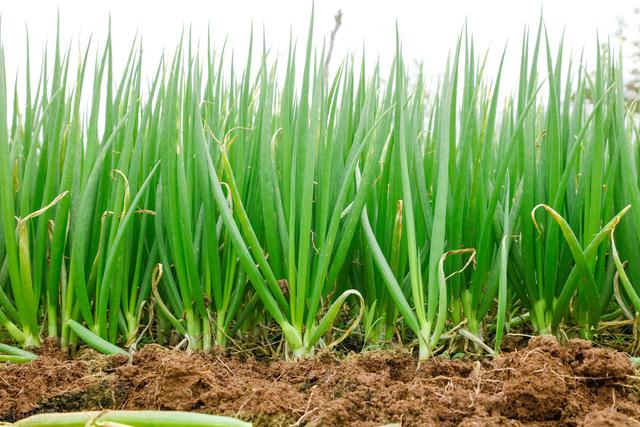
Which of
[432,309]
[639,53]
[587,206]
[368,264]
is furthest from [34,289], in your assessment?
[639,53]

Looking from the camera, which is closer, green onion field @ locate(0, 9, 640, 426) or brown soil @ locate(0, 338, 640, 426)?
brown soil @ locate(0, 338, 640, 426)

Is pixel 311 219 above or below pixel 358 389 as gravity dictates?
above

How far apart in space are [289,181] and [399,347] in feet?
1.38

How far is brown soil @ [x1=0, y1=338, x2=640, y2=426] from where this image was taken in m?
0.92

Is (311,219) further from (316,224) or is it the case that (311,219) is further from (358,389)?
(358,389)

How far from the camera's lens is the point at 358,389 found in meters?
0.99

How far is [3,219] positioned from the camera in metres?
1.36

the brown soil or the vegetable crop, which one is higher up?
the vegetable crop

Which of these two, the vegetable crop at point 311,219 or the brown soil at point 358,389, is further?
the vegetable crop at point 311,219

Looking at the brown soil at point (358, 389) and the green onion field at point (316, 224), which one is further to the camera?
the green onion field at point (316, 224)

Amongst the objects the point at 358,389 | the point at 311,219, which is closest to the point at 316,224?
the point at 311,219

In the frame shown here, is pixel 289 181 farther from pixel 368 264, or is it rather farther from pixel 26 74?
pixel 26 74

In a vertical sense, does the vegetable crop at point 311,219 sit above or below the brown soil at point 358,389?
above

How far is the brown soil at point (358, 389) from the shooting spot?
0.92 meters
